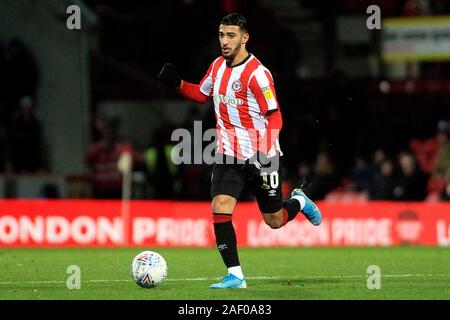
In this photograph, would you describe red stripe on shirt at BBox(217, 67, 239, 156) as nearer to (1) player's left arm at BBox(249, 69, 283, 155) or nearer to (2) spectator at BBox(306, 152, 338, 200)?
(1) player's left arm at BBox(249, 69, 283, 155)

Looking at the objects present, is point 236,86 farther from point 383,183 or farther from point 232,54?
point 383,183

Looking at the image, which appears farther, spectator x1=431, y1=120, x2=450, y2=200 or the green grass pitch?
spectator x1=431, y1=120, x2=450, y2=200

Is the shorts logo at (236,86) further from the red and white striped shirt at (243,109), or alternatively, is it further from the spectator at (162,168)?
the spectator at (162,168)

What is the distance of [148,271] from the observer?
11062 mm

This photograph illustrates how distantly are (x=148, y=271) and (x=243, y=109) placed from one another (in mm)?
1824

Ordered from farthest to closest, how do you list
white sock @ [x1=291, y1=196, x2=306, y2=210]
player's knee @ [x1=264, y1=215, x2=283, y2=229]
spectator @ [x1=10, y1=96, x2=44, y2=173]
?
spectator @ [x1=10, y1=96, x2=44, y2=173] < white sock @ [x1=291, y1=196, x2=306, y2=210] < player's knee @ [x1=264, y1=215, x2=283, y2=229]

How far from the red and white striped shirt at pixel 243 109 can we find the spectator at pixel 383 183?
9221 millimetres

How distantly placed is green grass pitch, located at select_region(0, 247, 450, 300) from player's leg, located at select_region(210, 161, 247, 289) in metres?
0.21

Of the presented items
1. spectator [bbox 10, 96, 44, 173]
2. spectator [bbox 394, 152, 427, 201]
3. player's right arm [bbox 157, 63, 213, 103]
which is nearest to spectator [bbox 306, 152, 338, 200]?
spectator [bbox 394, 152, 427, 201]

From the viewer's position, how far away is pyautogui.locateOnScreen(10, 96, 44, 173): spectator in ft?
67.4

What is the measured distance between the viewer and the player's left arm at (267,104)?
11281 millimetres
